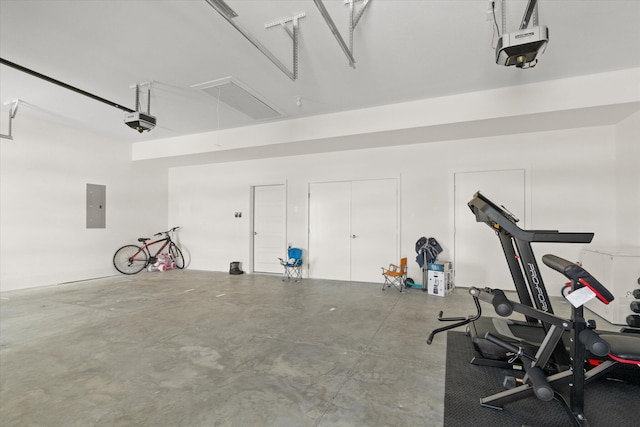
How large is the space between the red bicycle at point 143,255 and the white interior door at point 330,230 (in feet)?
12.7

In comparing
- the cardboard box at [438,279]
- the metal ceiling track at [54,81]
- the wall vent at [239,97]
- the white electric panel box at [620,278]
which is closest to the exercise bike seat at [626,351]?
the white electric panel box at [620,278]

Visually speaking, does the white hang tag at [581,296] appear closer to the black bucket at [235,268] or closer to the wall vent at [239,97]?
the wall vent at [239,97]

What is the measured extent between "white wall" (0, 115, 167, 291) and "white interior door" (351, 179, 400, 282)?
5.42 m

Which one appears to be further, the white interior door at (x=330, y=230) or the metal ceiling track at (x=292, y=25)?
the white interior door at (x=330, y=230)

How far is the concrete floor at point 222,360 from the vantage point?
6.16ft

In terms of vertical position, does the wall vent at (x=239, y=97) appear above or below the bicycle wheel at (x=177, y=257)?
above

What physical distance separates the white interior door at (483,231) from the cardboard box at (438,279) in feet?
1.58

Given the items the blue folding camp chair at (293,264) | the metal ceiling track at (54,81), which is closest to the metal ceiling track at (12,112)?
the metal ceiling track at (54,81)

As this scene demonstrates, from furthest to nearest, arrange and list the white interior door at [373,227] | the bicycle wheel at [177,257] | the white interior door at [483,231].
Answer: the bicycle wheel at [177,257] < the white interior door at [373,227] < the white interior door at [483,231]

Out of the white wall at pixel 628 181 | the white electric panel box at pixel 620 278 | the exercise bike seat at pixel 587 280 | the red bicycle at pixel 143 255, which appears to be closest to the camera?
the exercise bike seat at pixel 587 280

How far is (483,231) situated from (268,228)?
4.50 metres

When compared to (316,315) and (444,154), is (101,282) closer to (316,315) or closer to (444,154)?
(316,315)

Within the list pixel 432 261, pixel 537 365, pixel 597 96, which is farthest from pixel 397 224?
pixel 537 365

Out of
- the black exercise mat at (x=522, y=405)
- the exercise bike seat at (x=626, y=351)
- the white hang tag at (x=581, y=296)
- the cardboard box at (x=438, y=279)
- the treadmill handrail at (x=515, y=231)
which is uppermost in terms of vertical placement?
the treadmill handrail at (x=515, y=231)
